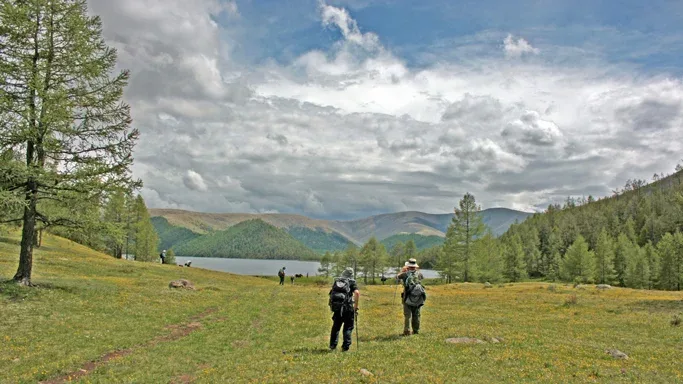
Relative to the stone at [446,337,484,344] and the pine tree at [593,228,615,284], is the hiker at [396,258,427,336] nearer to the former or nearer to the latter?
the stone at [446,337,484,344]

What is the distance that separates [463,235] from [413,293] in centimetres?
7134

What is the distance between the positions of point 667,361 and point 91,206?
32.8 meters

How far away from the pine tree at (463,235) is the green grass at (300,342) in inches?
1982

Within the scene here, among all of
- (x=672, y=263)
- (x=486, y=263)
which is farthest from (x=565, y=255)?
(x=486, y=263)

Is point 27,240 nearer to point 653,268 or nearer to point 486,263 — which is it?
Answer: point 486,263

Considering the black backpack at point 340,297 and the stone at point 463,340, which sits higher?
the black backpack at point 340,297

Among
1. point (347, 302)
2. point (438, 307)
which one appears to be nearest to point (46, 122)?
point (347, 302)

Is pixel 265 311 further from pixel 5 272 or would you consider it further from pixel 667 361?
pixel 667 361

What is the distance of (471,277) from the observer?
288 ft

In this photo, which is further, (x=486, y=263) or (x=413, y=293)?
(x=486, y=263)

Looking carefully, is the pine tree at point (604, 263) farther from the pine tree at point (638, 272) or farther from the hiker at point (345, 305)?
the hiker at point (345, 305)

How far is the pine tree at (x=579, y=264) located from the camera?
9938cm

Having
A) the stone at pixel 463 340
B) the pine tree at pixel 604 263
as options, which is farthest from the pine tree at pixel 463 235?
the stone at pixel 463 340

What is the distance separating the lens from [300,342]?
19.6 metres
